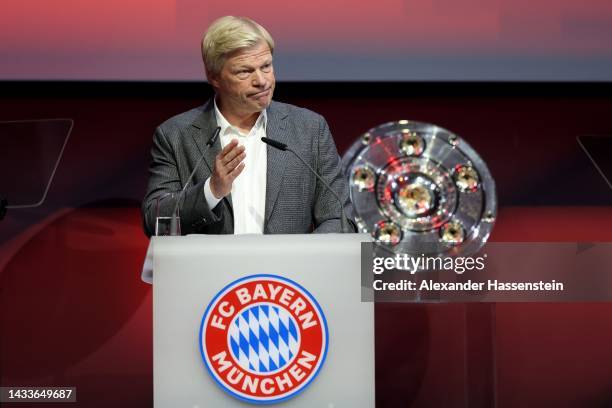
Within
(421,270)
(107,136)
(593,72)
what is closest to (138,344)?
(107,136)

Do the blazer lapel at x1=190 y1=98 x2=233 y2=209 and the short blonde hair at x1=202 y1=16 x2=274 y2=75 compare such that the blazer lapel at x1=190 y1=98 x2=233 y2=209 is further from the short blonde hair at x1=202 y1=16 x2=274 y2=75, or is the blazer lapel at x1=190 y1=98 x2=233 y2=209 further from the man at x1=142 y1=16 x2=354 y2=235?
the short blonde hair at x1=202 y1=16 x2=274 y2=75

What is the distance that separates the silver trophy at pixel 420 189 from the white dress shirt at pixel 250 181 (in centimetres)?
99

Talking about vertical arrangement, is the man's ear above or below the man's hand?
above

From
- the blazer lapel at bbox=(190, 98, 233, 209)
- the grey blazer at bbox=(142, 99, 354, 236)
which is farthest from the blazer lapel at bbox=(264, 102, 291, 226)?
the blazer lapel at bbox=(190, 98, 233, 209)

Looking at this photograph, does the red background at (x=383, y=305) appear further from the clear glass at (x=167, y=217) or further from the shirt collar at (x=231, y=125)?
the clear glass at (x=167, y=217)

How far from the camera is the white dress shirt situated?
236 cm

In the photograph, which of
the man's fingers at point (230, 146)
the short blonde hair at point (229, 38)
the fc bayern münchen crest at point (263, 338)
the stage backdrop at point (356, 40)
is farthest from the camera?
the stage backdrop at point (356, 40)

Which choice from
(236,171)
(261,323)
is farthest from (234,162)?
(261,323)

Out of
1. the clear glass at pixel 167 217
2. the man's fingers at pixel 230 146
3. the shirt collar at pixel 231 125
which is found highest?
the shirt collar at pixel 231 125

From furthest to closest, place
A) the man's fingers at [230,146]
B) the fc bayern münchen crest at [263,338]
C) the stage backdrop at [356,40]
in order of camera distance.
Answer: the stage backdrop at [356,40] < the man's fingers at [230,146] < the fc bayern münchen crest at [263,338]

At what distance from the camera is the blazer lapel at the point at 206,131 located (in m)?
2.38

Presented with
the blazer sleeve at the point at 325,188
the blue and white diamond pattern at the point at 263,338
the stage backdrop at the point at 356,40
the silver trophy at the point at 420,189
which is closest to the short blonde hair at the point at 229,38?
the blazer sleeve at the point at 325,188

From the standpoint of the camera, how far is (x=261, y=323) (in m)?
1.75

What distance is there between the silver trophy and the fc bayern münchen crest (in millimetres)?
1678
